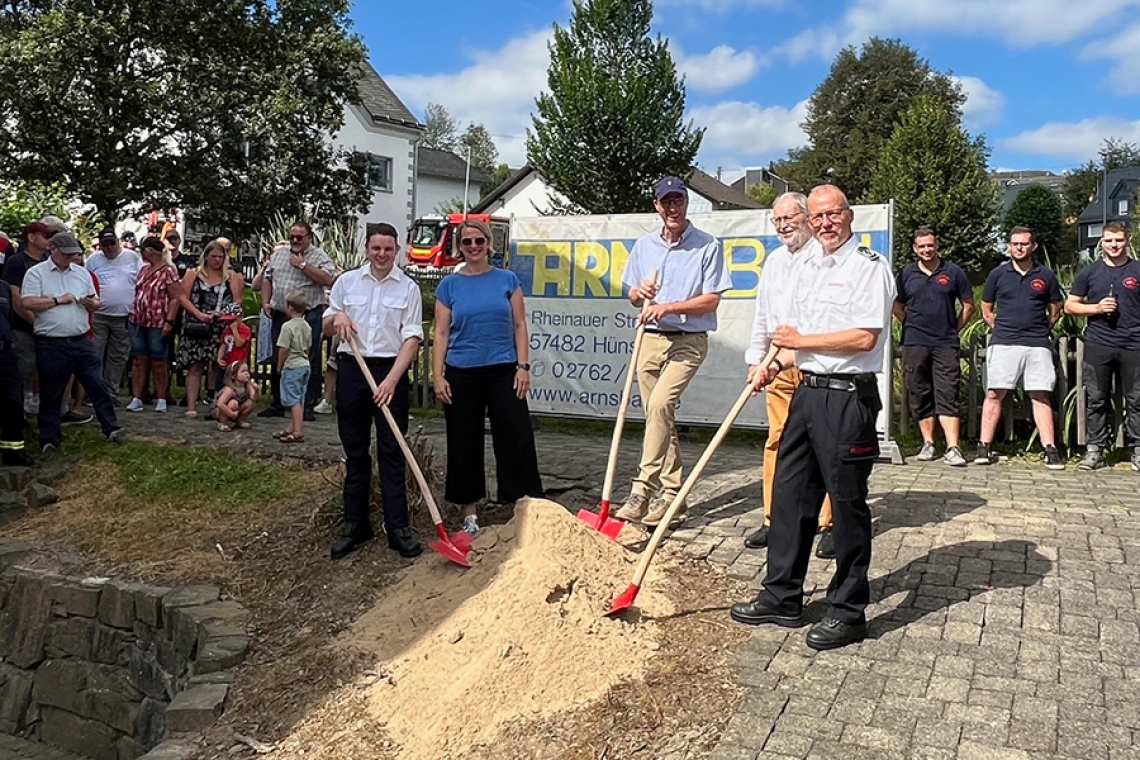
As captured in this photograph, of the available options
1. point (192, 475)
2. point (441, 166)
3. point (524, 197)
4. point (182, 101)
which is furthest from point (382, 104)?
point (192, 475)

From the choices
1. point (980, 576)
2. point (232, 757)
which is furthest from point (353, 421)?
point (980, 576)

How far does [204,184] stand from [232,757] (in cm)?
2523

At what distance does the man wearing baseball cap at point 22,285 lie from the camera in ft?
26.9

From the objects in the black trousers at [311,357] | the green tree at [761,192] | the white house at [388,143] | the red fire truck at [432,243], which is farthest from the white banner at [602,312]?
the green tree at [761,192]

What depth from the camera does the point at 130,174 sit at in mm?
25422

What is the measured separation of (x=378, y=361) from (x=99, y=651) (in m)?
2.48

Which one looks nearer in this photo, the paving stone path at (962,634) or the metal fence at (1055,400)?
the paving stone path at (962,634)

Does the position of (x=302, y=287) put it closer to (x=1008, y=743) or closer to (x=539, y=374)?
(x=539, y=374)

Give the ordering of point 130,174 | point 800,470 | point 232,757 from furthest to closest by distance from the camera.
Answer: point 130,174 < point 800,470 < point 232,757

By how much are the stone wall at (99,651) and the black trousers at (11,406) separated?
5.10ft

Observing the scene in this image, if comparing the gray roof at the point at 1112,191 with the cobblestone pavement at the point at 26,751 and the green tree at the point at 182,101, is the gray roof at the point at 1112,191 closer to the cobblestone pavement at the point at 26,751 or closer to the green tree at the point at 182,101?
the green tree at the point at 182,101

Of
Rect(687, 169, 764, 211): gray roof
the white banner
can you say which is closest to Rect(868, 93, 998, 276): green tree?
Rect(687, 169, 764, 211): gray roof

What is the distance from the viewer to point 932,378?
825 centimetres

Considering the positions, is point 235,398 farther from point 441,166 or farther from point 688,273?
point 441,166
